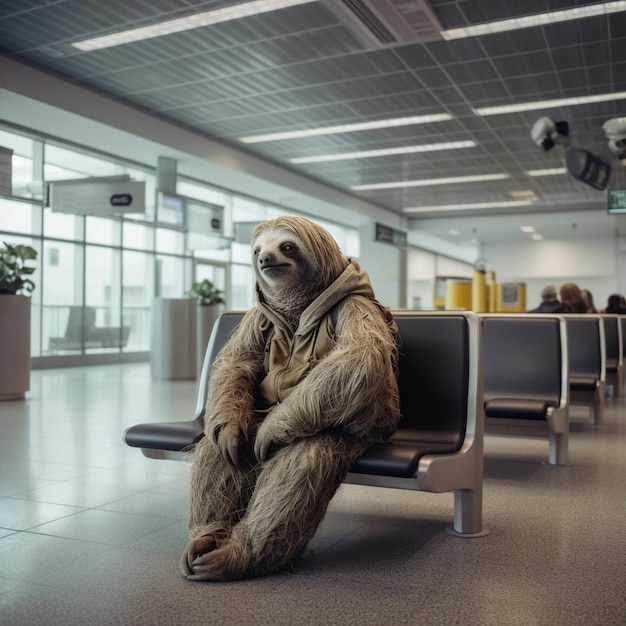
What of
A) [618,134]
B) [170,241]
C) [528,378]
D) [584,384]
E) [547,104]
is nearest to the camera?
[528,378]

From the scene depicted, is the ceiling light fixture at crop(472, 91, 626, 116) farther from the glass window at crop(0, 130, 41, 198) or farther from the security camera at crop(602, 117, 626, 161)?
the glass window at crop(0, 130, 41, 198)

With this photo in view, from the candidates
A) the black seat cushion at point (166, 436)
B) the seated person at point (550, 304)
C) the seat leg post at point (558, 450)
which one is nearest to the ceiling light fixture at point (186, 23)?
the seated person at point (550, 304)

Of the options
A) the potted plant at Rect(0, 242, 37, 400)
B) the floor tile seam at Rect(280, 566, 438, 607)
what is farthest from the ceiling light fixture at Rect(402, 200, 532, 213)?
the floor tile seam at Rect(280, 566, 438, 607)

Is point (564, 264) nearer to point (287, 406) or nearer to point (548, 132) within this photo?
point (548, 132)

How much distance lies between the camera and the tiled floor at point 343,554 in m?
2.23

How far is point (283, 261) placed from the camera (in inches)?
108

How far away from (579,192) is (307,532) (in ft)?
60.8

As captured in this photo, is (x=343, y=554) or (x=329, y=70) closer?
(x=343, y=554)

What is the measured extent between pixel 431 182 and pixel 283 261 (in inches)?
627

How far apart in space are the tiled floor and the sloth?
0.53 feet

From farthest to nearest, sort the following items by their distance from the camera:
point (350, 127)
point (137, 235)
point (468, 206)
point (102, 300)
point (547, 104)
A: point (468, 206) → point (137, 235) → point (102, 300) → point (350, 127) → point (547, 104)

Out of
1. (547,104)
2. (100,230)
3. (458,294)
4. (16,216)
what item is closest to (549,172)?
(547,104)

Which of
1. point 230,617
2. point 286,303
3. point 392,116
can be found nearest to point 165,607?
point 230,617

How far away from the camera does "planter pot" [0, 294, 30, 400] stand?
8.27 meters
